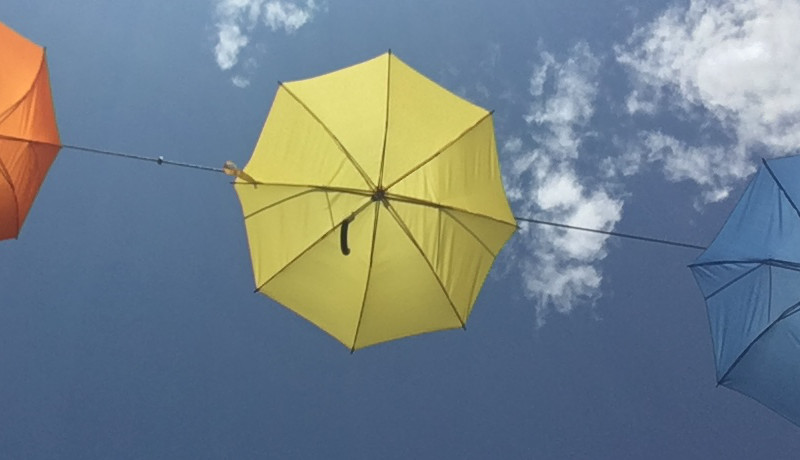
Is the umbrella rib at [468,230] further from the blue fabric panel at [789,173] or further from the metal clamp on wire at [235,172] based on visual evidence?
the blue fabric panel at [789,173]

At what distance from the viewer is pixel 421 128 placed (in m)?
9.54

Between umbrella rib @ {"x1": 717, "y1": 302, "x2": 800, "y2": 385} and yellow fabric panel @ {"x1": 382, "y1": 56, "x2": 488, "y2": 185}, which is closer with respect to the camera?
umbrella rib @ {"x1": 717, "y1": 302, "x2": 800, "y2": 385}

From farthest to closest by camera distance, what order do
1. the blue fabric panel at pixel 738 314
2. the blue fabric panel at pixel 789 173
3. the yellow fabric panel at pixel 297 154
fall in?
the blue fabric panel at pixel 789 173 → the blue fabric panel at pixel 738 314 → the yellow fabric panel at pixel 297 154

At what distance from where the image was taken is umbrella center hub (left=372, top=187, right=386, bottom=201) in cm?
890

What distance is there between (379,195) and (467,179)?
163cm

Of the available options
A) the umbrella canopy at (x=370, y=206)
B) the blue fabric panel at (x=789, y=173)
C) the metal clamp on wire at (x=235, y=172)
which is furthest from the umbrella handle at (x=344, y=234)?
the blue fabric panel at (x=789, y=173)

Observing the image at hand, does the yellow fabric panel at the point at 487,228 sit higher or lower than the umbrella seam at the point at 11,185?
higher

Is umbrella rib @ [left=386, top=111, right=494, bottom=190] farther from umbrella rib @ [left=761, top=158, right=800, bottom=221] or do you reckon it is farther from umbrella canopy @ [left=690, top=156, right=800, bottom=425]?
umbrella rib @ [left=761, top=158, right=800, bottom=221]

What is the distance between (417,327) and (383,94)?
3.44m

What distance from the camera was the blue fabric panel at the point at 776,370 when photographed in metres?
8.80

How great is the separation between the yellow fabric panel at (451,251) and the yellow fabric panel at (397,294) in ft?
0.37

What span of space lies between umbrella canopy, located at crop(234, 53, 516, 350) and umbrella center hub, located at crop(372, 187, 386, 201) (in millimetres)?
30

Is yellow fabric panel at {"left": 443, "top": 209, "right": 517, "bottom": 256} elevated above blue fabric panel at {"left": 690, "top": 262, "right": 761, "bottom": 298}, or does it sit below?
above

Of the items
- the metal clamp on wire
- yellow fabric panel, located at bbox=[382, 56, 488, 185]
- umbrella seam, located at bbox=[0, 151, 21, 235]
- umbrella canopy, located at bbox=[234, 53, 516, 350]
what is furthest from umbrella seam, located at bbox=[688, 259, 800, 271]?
umbrella seam, located at bbox=[0, 151, 21, 235]
